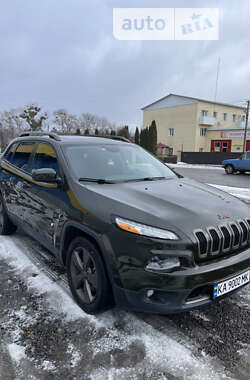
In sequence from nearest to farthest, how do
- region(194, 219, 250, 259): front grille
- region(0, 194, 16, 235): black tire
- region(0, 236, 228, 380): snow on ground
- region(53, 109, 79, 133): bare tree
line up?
region(0, 236, 228, 380): snow on ground
region(194, 219, 250, 259): front grille
region(0, 194, 16, 235): black tire
region(53, 109, 79, 133): bare tree

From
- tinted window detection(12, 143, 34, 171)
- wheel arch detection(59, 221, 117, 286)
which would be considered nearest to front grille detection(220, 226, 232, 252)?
wheel arch detection(59, 221, 117, 286)

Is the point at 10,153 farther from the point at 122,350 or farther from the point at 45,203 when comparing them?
the point at 122,350

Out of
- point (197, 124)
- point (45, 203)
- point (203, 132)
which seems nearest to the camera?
point (45, 203)

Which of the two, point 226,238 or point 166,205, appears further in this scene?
point 166,205

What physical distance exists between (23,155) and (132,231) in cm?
264

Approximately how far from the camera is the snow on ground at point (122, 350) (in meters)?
1.88

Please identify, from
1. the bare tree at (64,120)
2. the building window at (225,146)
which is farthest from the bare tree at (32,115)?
the building window at (225,146)

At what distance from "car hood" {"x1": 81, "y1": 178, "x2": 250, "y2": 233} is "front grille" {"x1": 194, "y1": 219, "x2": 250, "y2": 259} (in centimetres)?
6

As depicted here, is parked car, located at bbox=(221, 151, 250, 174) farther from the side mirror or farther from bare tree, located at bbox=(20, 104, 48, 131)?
bare tree, located at bbox=(20, 104, 48, 131)

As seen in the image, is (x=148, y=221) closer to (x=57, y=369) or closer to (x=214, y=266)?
(x=214, y=266)

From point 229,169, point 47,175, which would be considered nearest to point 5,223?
point 47,175

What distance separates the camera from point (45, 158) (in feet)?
10.6

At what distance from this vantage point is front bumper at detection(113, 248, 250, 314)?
190 centimetres

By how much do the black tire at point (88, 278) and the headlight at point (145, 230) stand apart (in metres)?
0.43
